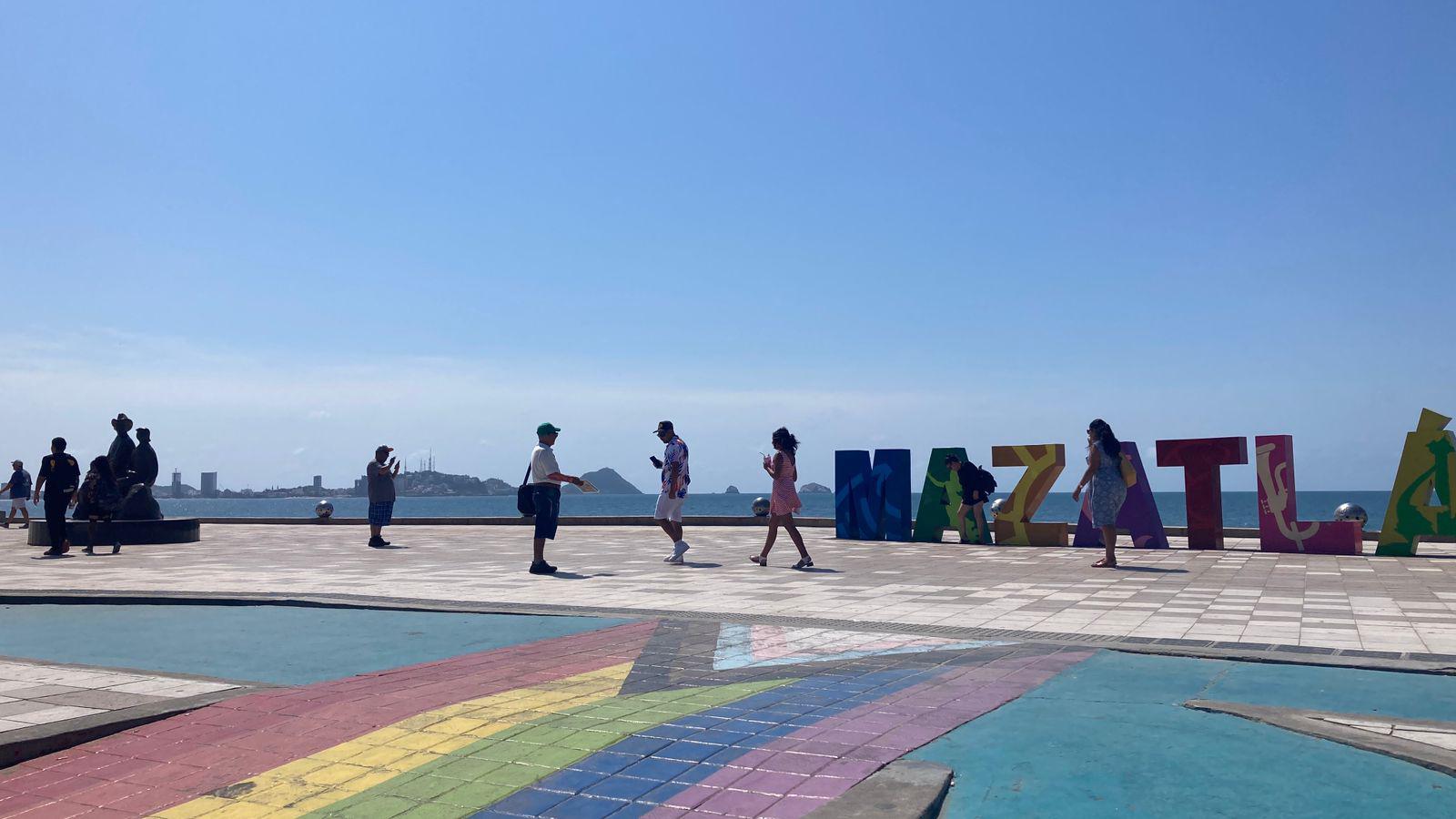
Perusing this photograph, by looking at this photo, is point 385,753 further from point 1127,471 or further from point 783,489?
point 1127,471

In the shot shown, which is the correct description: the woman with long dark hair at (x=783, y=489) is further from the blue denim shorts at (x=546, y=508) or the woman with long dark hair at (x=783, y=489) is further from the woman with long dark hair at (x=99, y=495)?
the woman with long dark hair at (x=99, y=495)

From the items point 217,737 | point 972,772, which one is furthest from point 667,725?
point 217,737

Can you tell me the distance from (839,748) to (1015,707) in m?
1.10

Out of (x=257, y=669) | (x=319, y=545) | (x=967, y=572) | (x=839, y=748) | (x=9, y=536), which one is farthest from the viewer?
(x=9, y=536)

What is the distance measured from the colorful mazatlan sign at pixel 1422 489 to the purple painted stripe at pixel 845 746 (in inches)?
441

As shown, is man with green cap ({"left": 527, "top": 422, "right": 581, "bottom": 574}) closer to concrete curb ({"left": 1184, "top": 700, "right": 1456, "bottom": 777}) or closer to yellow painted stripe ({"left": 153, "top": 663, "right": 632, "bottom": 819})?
yellow painted stripe ({"left": 153, "top": 663, "right": 632, "bottom": 819})

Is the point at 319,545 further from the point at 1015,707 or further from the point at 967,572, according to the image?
the point at 1015,707

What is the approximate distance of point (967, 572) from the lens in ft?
37.4

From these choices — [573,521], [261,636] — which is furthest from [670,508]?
[573,521]

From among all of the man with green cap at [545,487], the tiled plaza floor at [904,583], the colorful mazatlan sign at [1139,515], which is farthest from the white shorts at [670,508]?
the colorful mazatlan sign at [1139,515]

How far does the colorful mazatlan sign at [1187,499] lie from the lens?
534 inches

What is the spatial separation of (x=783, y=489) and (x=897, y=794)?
364 inches

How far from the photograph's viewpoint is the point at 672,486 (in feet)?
42.6

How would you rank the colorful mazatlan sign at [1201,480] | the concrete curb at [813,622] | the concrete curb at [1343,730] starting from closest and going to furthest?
1. the concrete curb at [1343,730]
2. the concrete curb at [813,622]
3. the colorful mazatlan sign at [1201,480]
